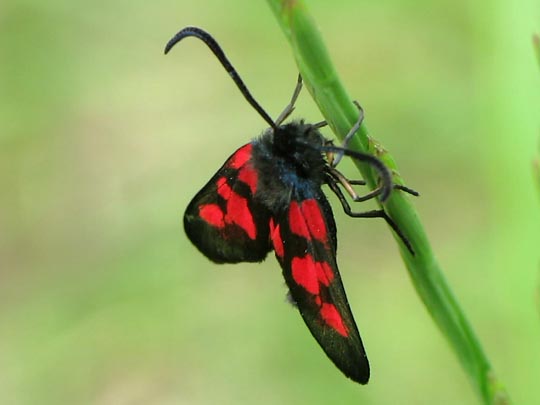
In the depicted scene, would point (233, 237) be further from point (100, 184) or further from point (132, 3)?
point (132, 3)

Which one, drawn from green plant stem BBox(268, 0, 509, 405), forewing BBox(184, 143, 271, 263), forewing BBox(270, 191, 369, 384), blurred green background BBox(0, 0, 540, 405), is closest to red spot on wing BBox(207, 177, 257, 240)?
forewing BBox(184, 143, 271, 263)

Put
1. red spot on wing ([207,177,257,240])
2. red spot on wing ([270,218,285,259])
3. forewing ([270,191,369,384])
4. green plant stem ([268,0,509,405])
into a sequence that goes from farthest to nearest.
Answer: red spot on wing ([207,177,257,240])
red spot on wing ([270,218,285,259])
forewing ([270,191,369,384])
green plant stem ([268,0,509,405])

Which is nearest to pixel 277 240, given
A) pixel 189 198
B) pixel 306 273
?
pixel 306 273

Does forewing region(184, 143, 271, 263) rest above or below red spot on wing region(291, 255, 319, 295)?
above

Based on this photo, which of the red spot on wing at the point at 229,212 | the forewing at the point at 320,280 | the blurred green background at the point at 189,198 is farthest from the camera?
the blurred green background at the point at 189,198

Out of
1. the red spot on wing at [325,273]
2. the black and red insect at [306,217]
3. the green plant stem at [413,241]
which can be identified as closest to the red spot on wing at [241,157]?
the black and red insect at [306,217]

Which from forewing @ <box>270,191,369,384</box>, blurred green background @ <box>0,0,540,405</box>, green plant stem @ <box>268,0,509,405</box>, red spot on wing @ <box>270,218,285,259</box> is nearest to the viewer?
green plant stem @ <box>268,0,509,405</box>

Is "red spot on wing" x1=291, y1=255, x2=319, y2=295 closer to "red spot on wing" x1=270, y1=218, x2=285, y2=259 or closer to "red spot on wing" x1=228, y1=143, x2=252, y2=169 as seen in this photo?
"red spot on wing" x1=270, y1=218, x2=285, y2=259

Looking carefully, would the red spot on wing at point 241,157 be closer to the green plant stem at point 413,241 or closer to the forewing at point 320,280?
the forewing at point 320,280
